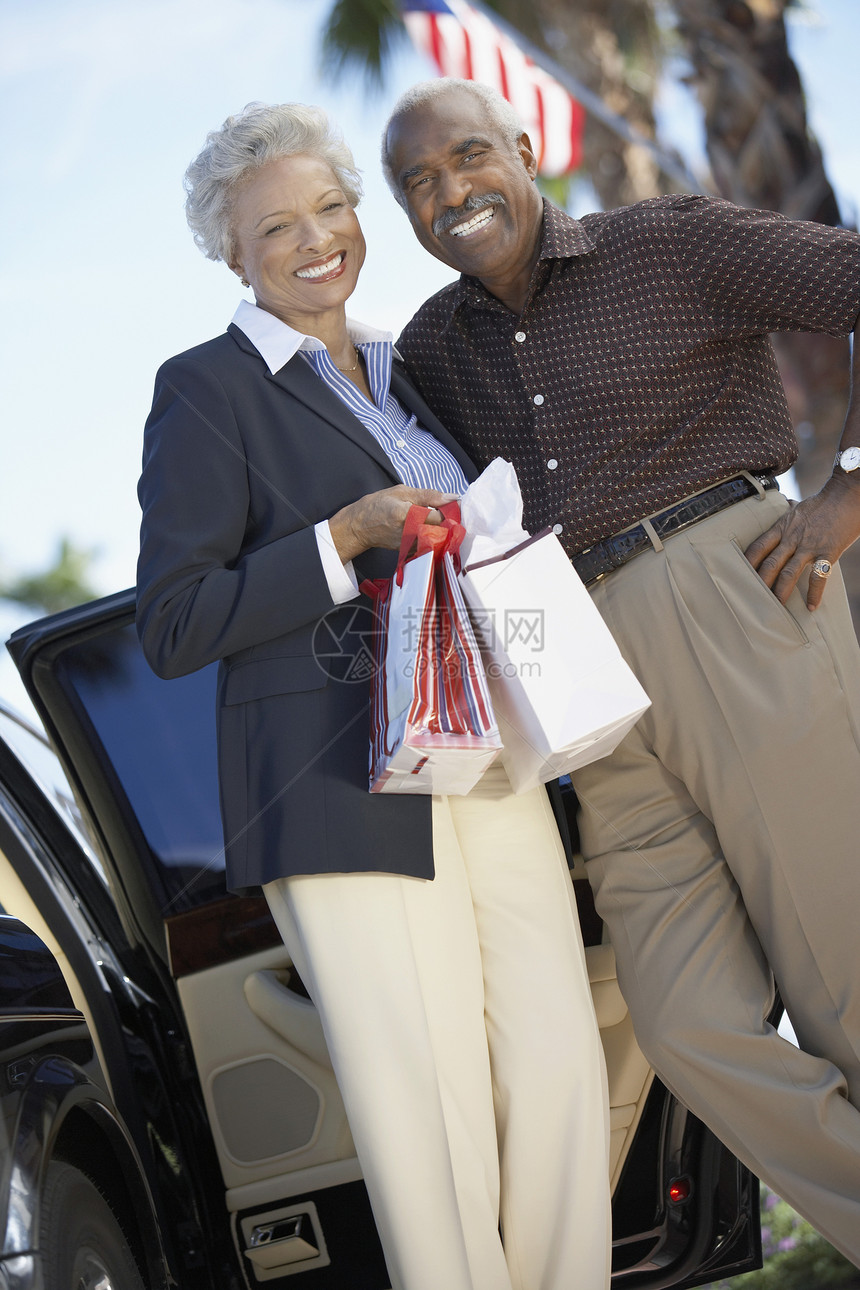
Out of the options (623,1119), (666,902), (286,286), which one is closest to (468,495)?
(286,286)

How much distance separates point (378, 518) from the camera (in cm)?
171

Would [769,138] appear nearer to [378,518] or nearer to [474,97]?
[474,97]

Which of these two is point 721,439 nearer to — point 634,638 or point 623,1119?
point 634,638

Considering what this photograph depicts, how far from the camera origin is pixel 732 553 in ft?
6.59

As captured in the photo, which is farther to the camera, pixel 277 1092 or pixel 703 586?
pixel 277 1092

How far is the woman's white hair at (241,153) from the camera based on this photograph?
1985 mm

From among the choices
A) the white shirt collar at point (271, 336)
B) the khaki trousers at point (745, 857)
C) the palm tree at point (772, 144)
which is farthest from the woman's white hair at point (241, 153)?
the palm tree at point (772, 144)

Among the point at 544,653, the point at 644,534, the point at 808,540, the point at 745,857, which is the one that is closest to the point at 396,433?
the point at 644,534

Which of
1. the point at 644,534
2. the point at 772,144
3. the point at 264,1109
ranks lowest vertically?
the point at 264,1109

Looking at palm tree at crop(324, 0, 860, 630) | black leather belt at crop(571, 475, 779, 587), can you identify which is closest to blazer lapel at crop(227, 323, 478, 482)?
black leather belt at crop(571, 475, 779, 587)

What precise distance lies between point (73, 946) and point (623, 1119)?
1077mm

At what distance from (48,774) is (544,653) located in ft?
4.11

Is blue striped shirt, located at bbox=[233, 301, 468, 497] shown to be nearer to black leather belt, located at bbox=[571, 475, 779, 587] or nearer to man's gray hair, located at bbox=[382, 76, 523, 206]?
black leather belt, located at bbox=[571, 475, 779, 587]

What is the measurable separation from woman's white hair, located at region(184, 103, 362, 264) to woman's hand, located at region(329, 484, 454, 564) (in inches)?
26.0
